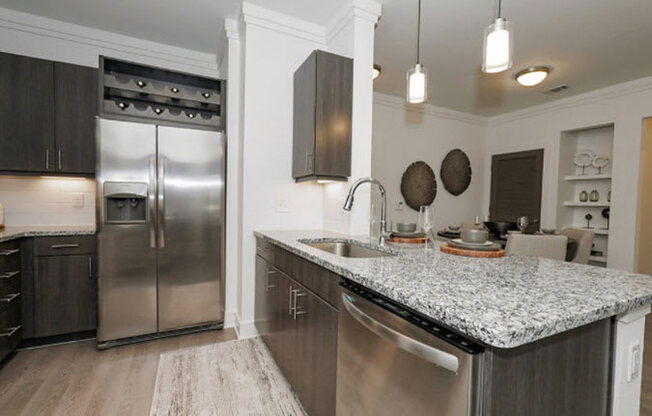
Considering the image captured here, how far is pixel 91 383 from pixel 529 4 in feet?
14.0

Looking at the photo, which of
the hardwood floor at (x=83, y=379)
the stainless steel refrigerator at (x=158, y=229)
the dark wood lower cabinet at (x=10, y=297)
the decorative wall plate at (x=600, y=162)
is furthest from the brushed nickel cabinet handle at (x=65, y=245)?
the decorative wall plate at (x=600, y=162)

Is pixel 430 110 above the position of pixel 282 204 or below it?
above

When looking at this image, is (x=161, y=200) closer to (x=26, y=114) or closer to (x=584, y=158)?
(x=26, y=114)

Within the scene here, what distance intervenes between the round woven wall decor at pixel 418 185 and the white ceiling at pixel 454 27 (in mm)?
1424

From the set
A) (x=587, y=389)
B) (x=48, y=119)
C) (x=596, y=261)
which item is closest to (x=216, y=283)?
(x=48, y=119)

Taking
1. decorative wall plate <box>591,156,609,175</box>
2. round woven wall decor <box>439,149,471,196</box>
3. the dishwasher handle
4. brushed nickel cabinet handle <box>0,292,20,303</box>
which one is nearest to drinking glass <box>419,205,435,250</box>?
the dishwasher handle

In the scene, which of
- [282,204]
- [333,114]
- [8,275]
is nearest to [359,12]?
[333,114]

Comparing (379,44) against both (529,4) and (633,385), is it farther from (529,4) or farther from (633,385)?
(633,385)

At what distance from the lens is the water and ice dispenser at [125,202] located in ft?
7.82

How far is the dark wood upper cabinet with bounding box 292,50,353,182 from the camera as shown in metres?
2.26

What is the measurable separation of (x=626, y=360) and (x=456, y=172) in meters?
4.57

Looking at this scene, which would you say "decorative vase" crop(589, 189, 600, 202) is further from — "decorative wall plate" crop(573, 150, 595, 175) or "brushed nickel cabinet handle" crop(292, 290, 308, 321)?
"brushed nickel cabinet handle" crop(292, 290, 308, 321)

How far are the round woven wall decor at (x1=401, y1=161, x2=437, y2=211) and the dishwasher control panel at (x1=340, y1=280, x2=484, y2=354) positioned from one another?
375 centimetres

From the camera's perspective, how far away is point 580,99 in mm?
4363
